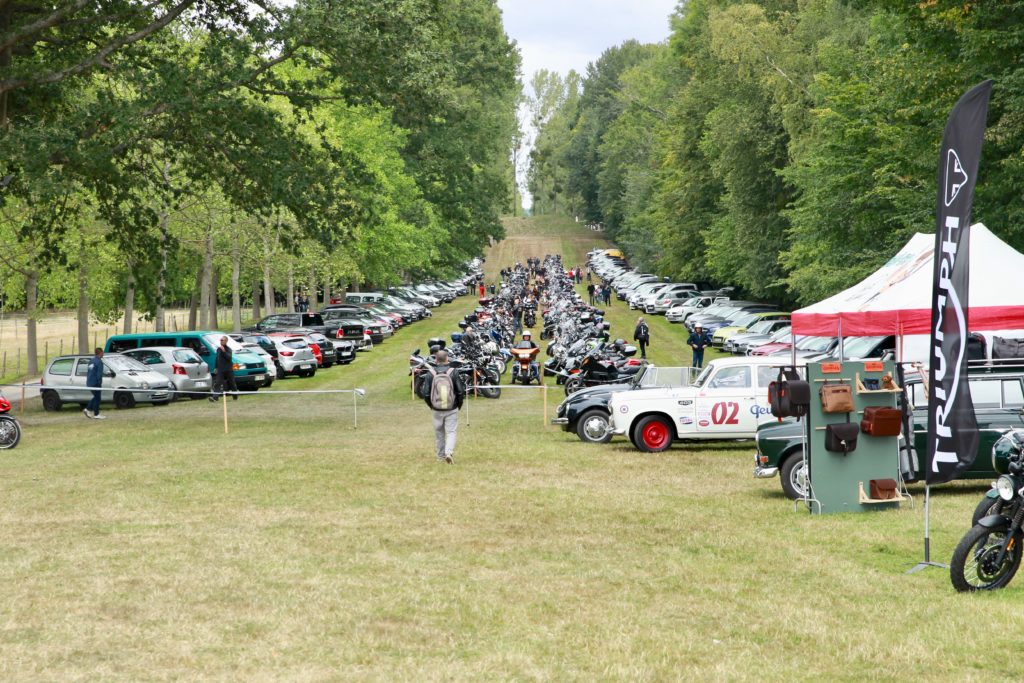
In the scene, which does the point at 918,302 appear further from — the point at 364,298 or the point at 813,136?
the point at 364,298

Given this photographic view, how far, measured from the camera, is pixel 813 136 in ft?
162

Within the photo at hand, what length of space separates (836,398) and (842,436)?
0.42 m

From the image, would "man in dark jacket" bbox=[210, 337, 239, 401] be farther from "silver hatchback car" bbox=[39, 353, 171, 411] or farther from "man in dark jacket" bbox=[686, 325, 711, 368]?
"man in dark jacket" bbox=[686, 325, 711, 368]

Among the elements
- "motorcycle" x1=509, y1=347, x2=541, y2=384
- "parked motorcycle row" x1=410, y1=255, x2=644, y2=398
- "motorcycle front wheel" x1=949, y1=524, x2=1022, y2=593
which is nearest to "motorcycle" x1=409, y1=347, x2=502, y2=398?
"parked motorcycle row" x1=410, y1=255, x2=644, y2=398

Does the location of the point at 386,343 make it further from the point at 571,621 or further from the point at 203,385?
the point at 571,621

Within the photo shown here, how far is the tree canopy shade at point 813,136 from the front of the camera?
29734mm

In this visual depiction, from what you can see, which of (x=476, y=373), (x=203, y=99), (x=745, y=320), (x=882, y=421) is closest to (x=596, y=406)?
(x=882, y=421)

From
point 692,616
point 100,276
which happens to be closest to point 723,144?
point 100,276

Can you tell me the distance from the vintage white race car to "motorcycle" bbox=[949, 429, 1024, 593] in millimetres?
10435

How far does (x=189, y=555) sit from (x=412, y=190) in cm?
5853

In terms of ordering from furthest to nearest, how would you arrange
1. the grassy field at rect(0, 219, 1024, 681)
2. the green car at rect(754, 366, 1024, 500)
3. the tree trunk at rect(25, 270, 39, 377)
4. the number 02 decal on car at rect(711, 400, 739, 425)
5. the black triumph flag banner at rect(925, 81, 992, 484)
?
the tree trunk at rect(25, 270, 39, 377) → the number 02 decal on car at rect(711, 400, 739, 425) → the green car at rect(754, 366, 1024, 500) → the black triumph flag banner at rect(925, 81, 992, 484) → the grassy field at rect(0, 219, 1024, 681)

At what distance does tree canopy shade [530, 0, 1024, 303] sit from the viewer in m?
29.7

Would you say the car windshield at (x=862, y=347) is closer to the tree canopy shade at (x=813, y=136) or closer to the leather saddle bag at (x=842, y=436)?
the tree canopy shade at (x=813, y=136)

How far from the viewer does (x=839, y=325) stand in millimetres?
19484
